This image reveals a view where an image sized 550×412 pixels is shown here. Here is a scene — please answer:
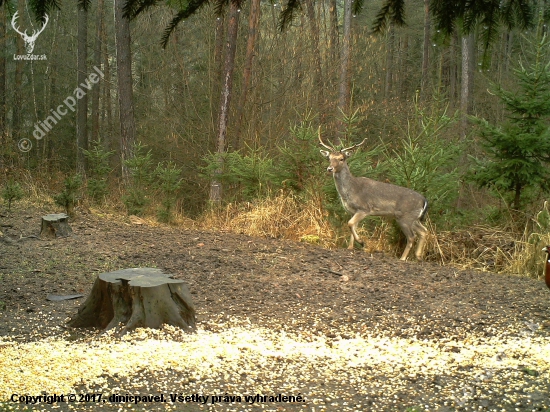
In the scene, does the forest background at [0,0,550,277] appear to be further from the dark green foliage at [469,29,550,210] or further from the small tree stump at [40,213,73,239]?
the small tree stump at [40,213,73,239]

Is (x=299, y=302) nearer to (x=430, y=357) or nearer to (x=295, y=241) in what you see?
(x=430, y=357)

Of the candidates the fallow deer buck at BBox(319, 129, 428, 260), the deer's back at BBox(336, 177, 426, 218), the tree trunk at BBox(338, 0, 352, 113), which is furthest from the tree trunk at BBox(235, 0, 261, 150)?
the deer's back at BBox(336, 177, 426, 218)

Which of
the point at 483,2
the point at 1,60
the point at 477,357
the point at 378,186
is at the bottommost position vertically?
the point at 477,357

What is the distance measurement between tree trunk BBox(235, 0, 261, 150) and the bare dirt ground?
22.4 feet

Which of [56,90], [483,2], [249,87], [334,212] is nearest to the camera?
[483,2]

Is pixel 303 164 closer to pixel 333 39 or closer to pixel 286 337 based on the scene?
pixel 286 337

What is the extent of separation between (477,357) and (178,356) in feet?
7.79

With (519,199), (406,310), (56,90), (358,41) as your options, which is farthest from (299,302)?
(56,90)

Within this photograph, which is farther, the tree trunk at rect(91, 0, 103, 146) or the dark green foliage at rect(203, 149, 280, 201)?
the tree trunk at rect(91, 0, 103, 146)

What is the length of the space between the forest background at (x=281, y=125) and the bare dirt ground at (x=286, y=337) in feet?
6.44

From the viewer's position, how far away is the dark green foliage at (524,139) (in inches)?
385

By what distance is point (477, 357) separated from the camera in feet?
17.0

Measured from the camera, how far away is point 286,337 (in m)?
5.59

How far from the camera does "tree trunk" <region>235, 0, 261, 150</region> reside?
14703mm
